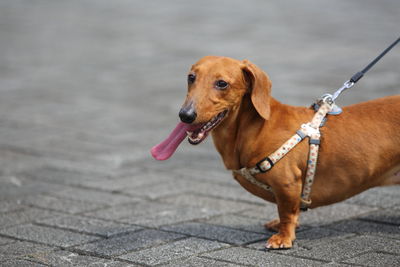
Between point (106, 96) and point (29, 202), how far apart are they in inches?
154

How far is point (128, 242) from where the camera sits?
3.62 metres

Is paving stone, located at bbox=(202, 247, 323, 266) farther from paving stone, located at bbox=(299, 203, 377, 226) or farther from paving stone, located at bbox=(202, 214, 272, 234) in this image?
paving stone, located at bbox=(299, 203, 377, 226)

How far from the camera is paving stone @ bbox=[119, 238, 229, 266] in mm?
3312

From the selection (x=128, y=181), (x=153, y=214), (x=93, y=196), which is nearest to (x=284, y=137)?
(x=153, y=214)

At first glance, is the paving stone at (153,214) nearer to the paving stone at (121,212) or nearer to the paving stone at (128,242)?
the paving stone at (121,212)

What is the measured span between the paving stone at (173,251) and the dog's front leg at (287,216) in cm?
30

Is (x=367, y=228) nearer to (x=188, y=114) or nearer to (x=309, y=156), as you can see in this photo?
(x=309, y=156)

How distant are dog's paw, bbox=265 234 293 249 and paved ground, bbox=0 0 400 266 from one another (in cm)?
6

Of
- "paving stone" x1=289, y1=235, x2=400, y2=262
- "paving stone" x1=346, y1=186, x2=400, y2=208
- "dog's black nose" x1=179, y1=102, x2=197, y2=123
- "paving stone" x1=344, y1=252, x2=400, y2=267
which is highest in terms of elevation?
"dog's black nose" x1=179, y1=102, x2=197, y2=123

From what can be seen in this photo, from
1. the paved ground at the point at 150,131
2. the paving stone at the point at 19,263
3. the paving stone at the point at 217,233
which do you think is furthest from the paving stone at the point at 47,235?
the paving stone at the point at 217,233

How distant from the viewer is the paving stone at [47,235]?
12.1ft

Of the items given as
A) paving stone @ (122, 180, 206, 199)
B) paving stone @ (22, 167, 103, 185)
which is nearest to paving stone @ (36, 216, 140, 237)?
paving stone @ (122, 180, 206, 199)

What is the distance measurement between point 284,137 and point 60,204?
186 cm

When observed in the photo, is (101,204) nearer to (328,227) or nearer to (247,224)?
(247,224)
